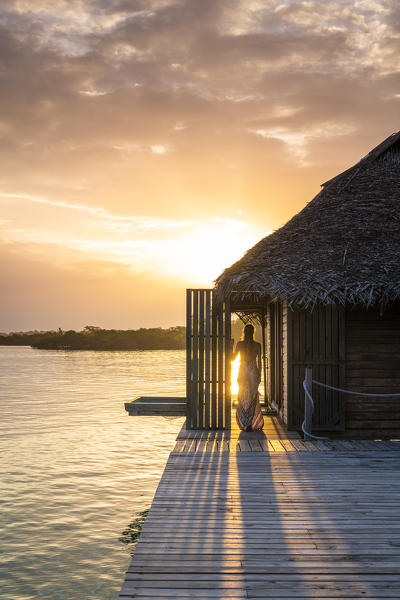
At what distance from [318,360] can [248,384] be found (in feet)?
4.78

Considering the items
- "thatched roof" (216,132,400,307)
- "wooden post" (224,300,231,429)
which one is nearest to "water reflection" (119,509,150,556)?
"wooden post" (224,300,231,429)

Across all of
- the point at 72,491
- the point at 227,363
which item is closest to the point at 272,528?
the point at 227,363

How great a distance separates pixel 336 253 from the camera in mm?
11062

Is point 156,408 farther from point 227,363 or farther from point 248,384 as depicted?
point 248,384

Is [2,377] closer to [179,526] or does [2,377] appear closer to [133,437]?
[133,437]

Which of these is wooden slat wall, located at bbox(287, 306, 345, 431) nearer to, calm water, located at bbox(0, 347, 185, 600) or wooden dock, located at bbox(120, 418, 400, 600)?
wooden dock, located at bbox(120, 418, 400, 600)

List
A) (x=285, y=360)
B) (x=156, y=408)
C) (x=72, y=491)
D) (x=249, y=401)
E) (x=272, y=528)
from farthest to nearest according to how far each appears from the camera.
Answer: (x=72, y=491), (x=156, y=408), (x=285, y=360), (x=249, y=401), (x=272, y=528)

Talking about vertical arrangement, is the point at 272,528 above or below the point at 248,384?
below

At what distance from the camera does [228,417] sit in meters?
10.8

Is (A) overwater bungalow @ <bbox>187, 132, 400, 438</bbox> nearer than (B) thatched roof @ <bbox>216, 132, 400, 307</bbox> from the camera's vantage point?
No

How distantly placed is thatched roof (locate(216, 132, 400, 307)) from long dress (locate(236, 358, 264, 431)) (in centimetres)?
160

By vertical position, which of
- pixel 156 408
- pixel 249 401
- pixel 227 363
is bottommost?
pixel 156 408

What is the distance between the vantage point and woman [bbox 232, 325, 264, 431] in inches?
428

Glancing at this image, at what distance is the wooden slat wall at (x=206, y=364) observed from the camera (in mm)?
10836
